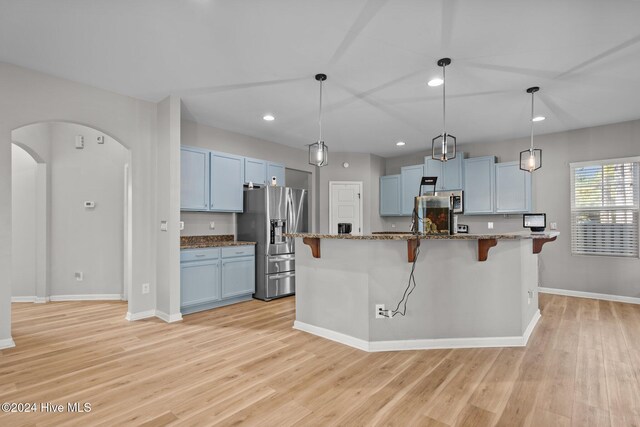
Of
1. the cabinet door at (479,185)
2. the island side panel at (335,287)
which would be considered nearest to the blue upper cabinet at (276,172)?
the island side panel at (335,287)

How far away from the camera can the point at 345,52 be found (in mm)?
2824

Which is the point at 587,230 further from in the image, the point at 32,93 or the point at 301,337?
the point at 32,93

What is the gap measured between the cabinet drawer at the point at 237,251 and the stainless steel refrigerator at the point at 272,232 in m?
0.14

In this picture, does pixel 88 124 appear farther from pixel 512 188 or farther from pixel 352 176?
pixel 512 188

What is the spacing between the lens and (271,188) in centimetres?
493

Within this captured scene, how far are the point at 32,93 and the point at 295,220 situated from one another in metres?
3.43

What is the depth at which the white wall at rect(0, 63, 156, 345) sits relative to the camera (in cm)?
301

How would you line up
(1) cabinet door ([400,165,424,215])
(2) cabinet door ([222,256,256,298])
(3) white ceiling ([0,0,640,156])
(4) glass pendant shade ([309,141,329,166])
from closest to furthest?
(3) white ceiling ([0,0,640,156]) → (4) glass pendant shade ([309,141,329,166]) → (2) cabinet door ([222,256,256,298]) → (1) cabinet door ([400,165,424,215])

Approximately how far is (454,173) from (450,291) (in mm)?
3498

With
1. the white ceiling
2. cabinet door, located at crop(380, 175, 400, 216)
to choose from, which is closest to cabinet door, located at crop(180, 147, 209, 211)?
the white ceiling

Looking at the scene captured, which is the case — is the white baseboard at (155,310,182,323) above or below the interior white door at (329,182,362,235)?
below

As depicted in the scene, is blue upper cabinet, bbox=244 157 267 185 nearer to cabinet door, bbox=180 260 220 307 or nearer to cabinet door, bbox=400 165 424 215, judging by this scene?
cabinet door, bbox=180 260 220 307

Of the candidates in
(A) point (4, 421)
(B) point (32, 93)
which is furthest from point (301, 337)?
(B) point (32, 93)

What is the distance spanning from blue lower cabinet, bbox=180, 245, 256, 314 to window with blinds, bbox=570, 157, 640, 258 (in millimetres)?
5080
